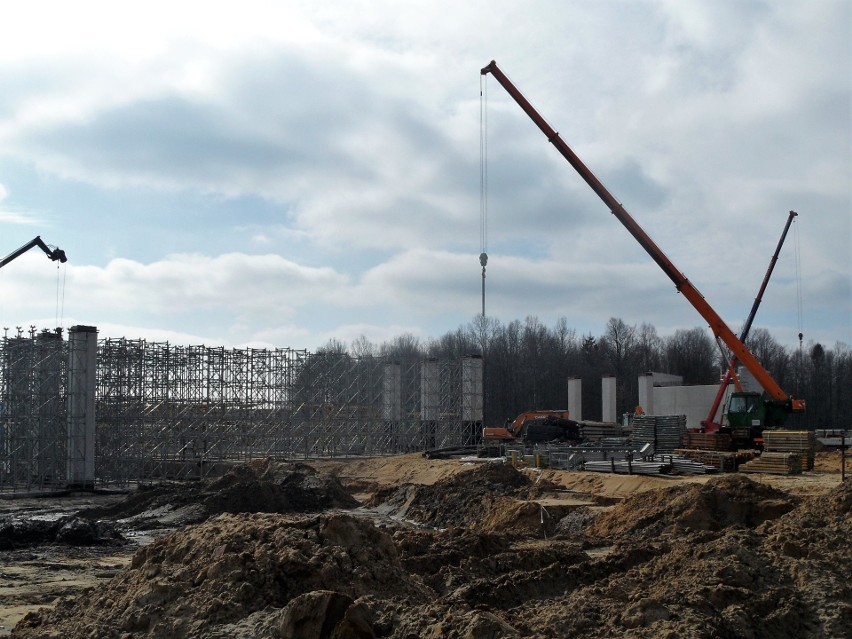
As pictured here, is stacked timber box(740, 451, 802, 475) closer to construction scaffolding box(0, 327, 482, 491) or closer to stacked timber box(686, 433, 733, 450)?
stacked timber box(686, 433, 733, 450)

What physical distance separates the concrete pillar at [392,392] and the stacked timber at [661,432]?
45.2 ft

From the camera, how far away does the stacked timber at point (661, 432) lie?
33031mm

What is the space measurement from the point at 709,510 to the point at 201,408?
25.0 meters

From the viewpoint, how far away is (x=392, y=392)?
44688 millimetres

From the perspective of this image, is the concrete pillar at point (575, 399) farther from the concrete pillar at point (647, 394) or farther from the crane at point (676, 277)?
the crane at point (676, 277)

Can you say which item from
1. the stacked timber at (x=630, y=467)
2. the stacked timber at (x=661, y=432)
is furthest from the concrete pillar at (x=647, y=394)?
the stacked timber at (x=630, y=467)

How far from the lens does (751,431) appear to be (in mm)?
30734

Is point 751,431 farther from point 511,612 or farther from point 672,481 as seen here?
point 511,612

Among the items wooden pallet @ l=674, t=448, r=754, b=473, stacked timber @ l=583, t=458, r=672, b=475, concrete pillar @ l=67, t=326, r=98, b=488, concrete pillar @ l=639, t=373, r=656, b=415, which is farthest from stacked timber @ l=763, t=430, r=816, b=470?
concrete pillar @ l=639, t=373, r=656, b=415

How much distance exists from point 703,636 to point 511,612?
2.35m

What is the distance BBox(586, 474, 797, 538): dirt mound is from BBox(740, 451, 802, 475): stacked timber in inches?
396

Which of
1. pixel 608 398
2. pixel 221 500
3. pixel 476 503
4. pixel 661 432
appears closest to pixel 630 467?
pixel 476 503

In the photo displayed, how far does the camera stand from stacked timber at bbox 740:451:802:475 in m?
26.8

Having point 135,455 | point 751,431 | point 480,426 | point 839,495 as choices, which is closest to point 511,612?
point 839,495
